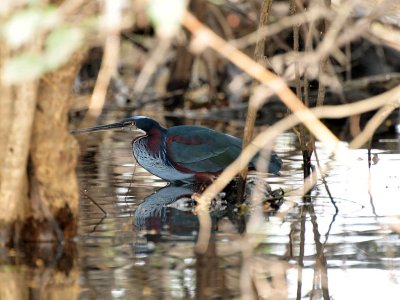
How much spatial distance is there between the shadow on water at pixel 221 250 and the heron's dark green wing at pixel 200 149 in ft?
0.94

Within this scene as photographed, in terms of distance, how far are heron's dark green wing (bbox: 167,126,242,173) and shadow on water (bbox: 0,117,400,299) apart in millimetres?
286

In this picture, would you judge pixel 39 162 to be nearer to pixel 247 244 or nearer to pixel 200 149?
pixel 247 244

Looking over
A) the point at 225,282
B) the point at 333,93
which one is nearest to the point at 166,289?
the point at 225,282

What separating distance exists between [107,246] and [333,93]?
979cm

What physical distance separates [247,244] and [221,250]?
24 centimetres

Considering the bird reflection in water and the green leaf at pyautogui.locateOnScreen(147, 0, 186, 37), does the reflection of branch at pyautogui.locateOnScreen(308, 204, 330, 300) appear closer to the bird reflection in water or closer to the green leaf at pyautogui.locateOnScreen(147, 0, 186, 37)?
the bird reflection in water

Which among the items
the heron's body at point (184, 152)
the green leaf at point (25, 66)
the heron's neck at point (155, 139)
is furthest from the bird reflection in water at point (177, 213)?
the green leaf at point (25, 66)

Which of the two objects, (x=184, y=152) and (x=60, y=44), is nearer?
(x=60, y=44)

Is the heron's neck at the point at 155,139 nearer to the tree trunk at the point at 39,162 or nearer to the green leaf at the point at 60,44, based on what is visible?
the tree trunk at the point at 39,162

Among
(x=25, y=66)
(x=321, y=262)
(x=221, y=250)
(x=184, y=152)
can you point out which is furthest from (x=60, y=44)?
(x=184, y=152)

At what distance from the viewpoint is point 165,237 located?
309 inches

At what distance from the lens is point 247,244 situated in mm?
7551

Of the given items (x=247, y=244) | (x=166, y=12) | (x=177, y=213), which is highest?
(x=166, y=12)

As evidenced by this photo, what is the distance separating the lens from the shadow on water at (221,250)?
6.41 metres
